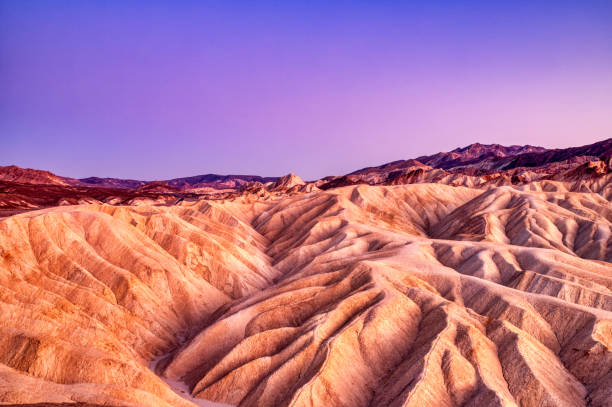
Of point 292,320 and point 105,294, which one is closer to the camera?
point 292,320

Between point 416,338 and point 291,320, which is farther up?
point 291,320

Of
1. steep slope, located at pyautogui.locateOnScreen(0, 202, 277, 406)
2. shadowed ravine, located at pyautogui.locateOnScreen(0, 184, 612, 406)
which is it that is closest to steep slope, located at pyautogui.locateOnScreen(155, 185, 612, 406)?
shadowed ravine, located at pyautogui.locateOnScreen(0, 184, 612, 406)

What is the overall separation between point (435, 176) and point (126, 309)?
154 metres

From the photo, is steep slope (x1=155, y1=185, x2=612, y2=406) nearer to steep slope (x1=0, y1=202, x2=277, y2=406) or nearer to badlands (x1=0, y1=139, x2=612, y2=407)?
badlands (x1=0, y1=139, x2=612, y2=407)

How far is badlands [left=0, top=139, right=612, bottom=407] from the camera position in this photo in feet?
93.9

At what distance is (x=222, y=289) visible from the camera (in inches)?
2331

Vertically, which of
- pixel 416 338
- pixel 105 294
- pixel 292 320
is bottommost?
pixel 416 338

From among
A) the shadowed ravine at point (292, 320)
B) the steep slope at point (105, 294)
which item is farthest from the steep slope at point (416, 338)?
the steep slope at point (105, 294)

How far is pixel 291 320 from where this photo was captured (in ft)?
135

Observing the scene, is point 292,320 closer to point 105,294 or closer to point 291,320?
point 291,320

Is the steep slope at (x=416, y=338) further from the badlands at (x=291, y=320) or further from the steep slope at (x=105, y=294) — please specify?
the steep slope at (x=105, y=294)

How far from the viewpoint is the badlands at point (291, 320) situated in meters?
28.6

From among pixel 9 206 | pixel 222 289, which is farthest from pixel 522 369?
pixel 9 206

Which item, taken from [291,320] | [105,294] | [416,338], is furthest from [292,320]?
[105,294]
